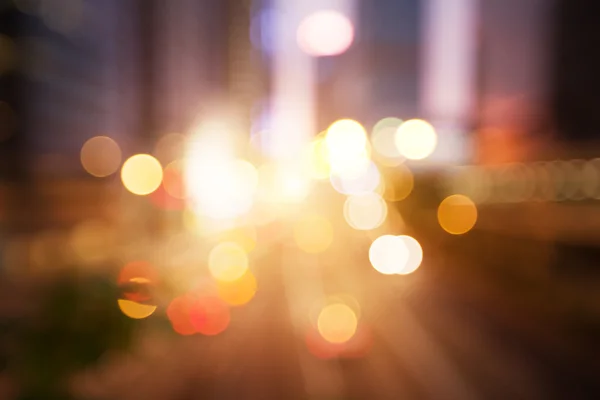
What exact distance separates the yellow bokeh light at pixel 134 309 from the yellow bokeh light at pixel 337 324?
20.9 feet

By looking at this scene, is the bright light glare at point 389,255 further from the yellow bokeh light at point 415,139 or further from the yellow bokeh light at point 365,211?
the yellow bokeh light at point 365,211

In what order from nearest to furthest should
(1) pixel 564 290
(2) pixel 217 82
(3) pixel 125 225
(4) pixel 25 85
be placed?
(1) pixel 564 290
(4) pixel 25 85
(3) pixel 125 225
(2) pixel 217 82

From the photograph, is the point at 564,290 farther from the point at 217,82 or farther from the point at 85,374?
the point at 217,82

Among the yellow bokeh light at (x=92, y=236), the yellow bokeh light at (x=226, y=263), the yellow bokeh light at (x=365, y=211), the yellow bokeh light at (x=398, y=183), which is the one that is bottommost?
the yellow bokeh light at (x=365, y=211)

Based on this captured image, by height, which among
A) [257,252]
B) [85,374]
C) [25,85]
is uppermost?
[25,85]

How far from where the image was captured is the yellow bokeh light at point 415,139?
82.2 ft

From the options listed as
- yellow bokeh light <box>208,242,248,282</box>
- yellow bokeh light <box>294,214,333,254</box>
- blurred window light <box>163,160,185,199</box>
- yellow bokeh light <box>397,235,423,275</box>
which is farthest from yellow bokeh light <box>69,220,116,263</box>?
yellow bokeh light <box>294,214,333,254</box>

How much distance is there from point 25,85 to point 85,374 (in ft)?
62.2

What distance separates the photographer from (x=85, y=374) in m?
2.91

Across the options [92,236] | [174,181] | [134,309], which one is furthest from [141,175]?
[134,309]

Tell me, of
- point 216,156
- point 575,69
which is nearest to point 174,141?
point 216,156

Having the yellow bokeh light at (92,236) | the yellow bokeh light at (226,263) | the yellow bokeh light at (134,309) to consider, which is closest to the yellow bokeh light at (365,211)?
the yellow bokeh light at (92,236)

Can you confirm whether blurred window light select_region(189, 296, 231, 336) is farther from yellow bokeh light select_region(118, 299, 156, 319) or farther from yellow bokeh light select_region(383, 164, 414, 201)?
yellow bokeh light select_region(383, 164, 414, 201)

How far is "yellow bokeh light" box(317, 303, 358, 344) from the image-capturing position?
31.8ft
